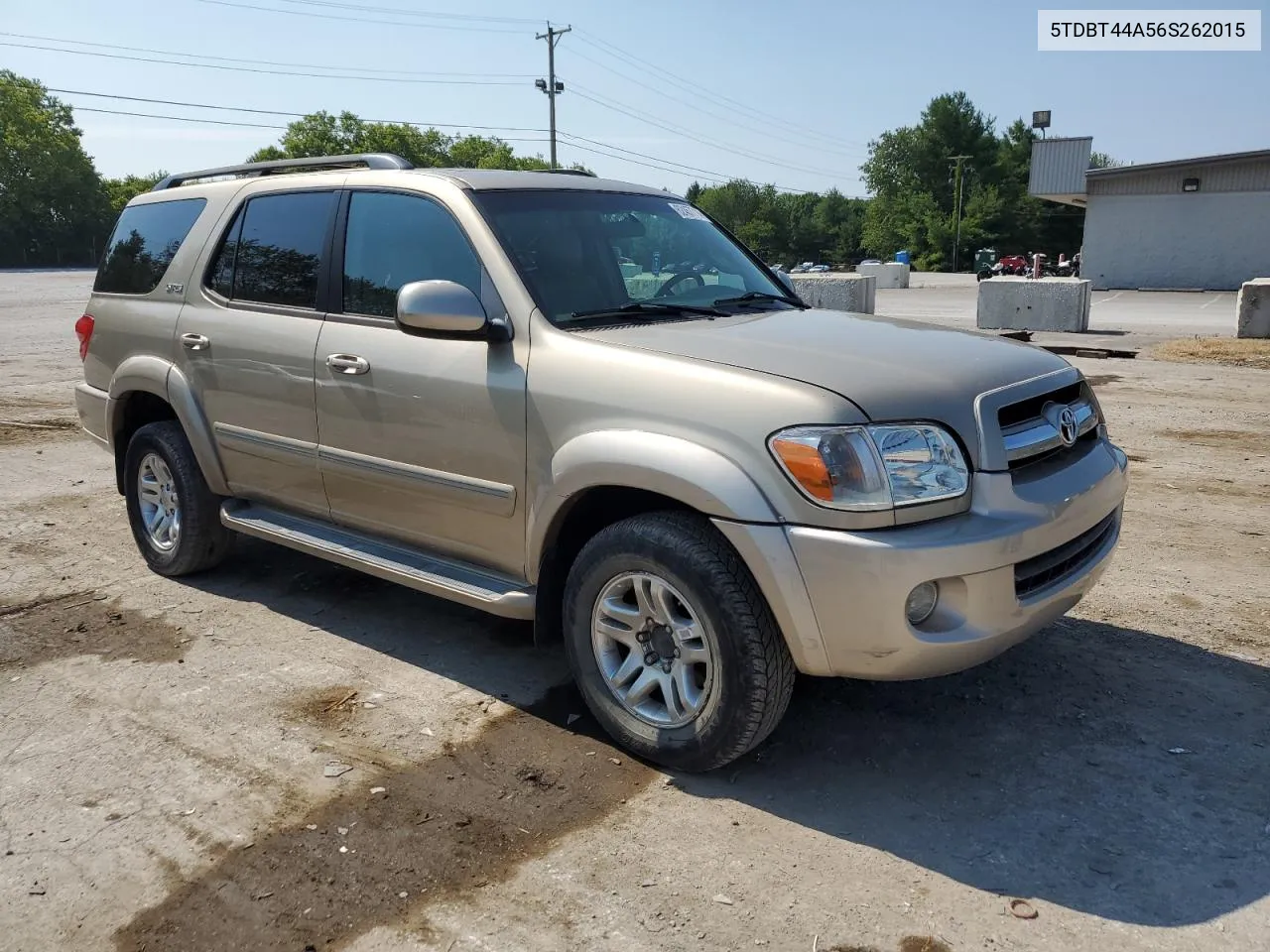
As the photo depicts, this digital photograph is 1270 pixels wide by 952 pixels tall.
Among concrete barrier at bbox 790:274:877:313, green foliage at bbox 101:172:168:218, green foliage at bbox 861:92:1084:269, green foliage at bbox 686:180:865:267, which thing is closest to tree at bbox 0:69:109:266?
green foliage at bbox 101:172:168:218

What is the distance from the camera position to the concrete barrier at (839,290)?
18.5 metres

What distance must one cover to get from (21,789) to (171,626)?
1.44 meters

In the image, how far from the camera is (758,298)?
4402 mm

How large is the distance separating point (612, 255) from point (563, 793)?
6.80 feet

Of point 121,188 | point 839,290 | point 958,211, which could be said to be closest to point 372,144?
point 121,188

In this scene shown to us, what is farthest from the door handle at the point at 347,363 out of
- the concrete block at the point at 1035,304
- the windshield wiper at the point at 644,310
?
the concrete block at the point at 1035,304

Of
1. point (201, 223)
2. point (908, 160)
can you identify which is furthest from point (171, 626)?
point (908, 160)

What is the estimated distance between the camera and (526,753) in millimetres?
3529

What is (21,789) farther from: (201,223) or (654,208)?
(654,208)

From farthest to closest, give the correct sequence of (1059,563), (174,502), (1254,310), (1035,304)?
(1035,304) < (1254,310) < (174,502) < (1059,563)

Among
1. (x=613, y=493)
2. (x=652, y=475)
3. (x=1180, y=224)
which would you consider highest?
(x=1180, y=224)

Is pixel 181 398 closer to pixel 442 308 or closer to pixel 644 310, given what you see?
pixel 442 308

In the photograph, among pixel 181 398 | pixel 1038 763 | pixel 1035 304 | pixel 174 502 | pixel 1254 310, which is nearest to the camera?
pixel 1038 763

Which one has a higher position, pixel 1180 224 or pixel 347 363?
pixel 1180 224
